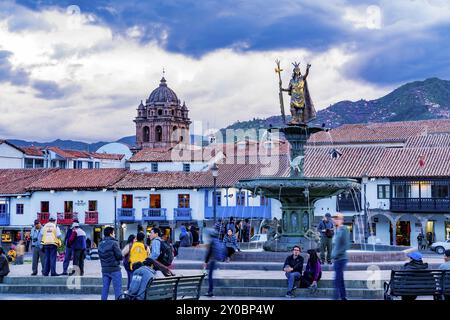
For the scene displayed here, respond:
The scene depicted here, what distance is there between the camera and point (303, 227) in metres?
22.8

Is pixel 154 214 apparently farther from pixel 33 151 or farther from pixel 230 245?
pixel 230 245

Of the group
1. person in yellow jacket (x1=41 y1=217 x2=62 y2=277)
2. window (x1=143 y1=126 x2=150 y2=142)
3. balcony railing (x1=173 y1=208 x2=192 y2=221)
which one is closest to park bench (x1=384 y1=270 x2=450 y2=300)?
person in yellow jacket (x1=41 y1=217 x2=62 y2=277)

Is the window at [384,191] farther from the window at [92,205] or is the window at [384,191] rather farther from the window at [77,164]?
the window at [77,164]

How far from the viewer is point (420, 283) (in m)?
13.2

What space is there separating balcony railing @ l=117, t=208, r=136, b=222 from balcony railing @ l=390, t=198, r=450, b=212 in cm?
1964

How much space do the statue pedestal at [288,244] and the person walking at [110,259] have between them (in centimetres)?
865

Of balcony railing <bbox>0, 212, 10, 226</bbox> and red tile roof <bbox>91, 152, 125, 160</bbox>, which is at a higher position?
red tile roof <bbox>91, 152, 125, 160</bbox>

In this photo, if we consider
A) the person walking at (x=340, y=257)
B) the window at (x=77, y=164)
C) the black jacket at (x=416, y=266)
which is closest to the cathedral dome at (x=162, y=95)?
the window at (x=77, y=164)

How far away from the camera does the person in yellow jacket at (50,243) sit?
1820 cm

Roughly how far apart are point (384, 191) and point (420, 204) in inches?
102

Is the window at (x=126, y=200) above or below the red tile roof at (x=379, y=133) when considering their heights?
below

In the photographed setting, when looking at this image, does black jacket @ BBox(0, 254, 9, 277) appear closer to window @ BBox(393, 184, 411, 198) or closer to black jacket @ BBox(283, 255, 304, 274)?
black jacket @ BBox(283, 255, 304, 274)

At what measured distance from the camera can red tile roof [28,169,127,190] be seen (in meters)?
61.9
